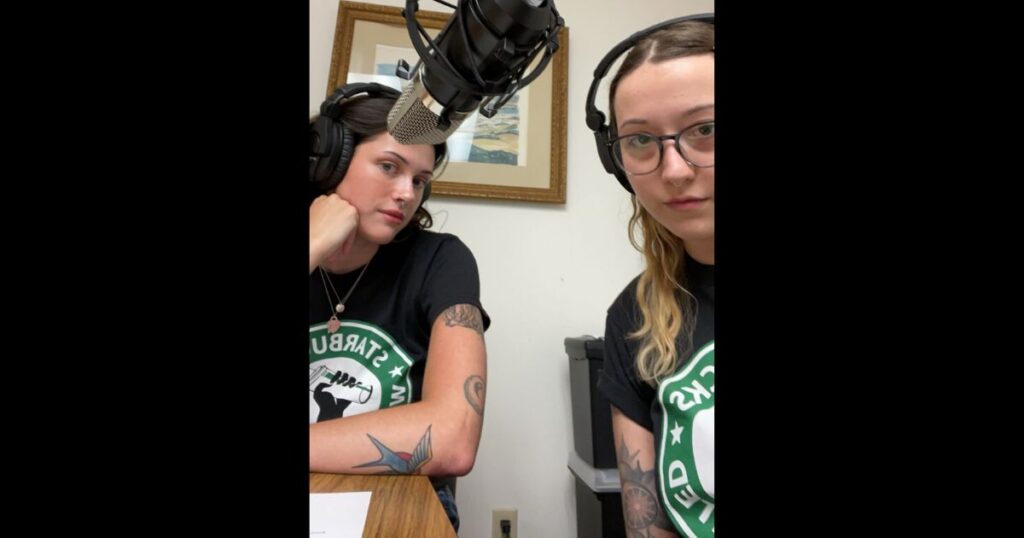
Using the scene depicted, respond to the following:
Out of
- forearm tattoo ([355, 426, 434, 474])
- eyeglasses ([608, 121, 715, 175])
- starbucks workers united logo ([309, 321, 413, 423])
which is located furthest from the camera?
starbucks workers united logo ([309, 321, 413, 423])

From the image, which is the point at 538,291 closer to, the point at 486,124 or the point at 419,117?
the point at 486,124

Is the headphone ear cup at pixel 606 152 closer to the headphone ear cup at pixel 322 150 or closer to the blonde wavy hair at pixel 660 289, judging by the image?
the blonde wavy hair at pixel 660 289

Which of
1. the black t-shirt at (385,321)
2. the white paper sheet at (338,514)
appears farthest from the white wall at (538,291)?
the white paper sheet at (338,514)

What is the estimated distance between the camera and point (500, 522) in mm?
1662

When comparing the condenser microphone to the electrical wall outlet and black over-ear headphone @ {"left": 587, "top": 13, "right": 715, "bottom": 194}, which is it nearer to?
black over-ear headphone @ {"left": 587, "top": 13, "right": 715, "bottom": 194}

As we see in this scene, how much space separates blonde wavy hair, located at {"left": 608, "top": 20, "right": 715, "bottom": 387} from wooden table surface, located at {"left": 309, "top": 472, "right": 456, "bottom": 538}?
0.39 metres

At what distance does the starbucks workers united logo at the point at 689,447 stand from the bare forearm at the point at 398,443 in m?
0.30

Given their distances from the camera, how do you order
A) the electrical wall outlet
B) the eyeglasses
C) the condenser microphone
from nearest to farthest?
the condenser microphone, the eyeglasses, the electrical wall outlet

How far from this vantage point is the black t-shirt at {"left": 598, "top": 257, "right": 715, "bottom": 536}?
74 cm

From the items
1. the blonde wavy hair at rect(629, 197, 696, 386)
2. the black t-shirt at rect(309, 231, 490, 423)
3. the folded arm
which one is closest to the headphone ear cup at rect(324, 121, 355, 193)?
the black t-shirt at rect(309, 231, 490, 423)
